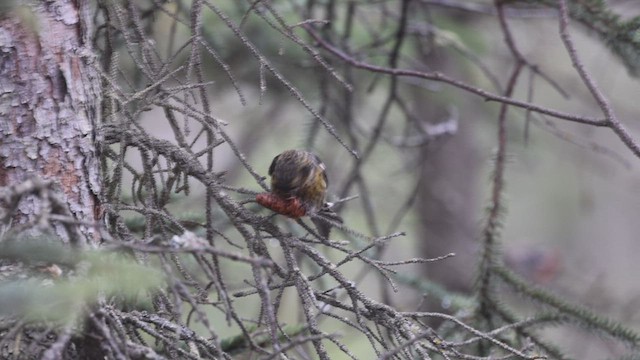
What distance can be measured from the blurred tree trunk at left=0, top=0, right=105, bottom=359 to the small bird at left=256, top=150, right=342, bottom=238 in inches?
16.1

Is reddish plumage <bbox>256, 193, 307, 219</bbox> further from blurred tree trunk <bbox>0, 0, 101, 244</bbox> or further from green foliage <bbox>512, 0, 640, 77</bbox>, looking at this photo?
green foliage <bbox>512, 0, 640, 77</bbox>

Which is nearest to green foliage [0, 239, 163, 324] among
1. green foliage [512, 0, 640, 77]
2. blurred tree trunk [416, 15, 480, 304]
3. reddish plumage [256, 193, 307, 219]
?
reddish plumage [256, 193, 307, 219]

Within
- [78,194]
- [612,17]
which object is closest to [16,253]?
[78,194]

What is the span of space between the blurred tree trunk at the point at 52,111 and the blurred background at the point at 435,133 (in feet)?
2.89

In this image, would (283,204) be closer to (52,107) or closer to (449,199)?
(52,107)

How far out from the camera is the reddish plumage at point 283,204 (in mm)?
1967

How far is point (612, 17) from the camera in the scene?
2836 millimetres

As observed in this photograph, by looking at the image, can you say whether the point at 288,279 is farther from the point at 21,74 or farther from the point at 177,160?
the point at 21,74

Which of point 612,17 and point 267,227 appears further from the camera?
point 612,17

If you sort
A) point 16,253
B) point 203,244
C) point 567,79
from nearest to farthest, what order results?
point 16,253 < point 203,244 < point 567,79

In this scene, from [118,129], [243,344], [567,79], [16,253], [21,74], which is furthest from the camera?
[567,79]

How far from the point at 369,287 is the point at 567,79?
2987 mm

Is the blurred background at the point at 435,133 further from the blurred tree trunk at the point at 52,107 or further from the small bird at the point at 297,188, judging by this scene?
the blurred tree trunk at the point at 52,107

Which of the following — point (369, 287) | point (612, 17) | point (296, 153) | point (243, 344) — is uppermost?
point (612, 17)
